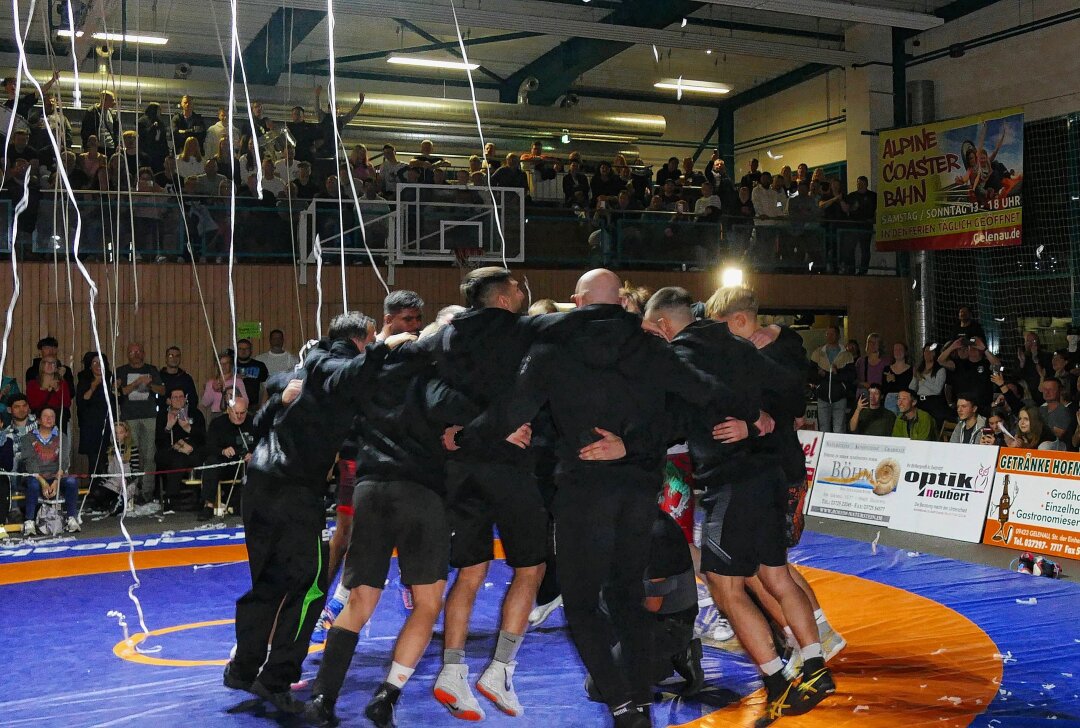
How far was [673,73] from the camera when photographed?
24.4 metres

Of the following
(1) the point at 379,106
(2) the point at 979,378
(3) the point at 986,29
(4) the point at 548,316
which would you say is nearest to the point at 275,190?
(1) the point at 379,106

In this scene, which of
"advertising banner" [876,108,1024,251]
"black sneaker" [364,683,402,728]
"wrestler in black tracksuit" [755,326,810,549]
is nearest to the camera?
"black sneaker" [364,683,402,728]

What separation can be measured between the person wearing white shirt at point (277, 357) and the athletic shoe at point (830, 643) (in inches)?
394

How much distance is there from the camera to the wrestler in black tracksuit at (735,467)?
511cm

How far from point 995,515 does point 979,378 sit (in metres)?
5.30

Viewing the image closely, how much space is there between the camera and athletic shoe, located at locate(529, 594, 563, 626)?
671 cm

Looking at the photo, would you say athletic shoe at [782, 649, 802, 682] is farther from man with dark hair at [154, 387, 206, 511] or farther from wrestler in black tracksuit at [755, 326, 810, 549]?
man with dark hair at [154, 387, 206, 511]

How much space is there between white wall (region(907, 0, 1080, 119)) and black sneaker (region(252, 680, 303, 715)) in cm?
1750

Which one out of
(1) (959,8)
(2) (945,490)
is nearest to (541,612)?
(2) (945,490)

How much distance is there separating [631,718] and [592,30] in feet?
50.2

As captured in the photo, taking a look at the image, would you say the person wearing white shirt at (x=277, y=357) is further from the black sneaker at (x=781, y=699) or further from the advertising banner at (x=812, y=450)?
the black sneaker at (x=781, y=699)

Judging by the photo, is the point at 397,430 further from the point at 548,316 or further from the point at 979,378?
the point at 979,378

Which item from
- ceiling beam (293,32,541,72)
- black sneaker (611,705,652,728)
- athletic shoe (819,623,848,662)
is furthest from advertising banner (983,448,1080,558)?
ceiling beam (293,32,541,72)

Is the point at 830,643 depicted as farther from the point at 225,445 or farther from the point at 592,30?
the point at 592,30
